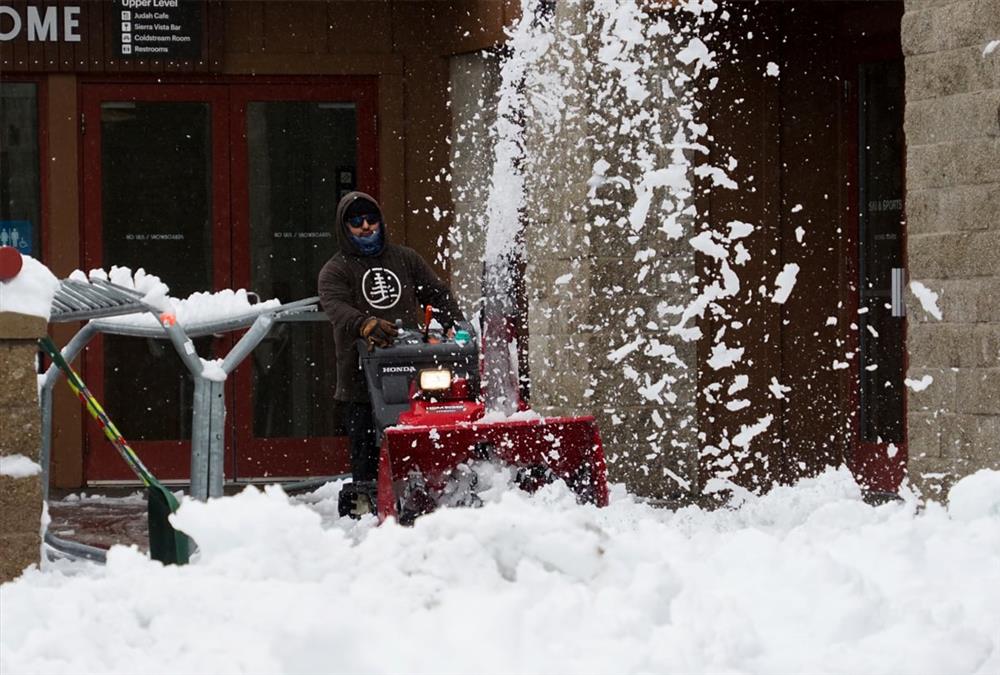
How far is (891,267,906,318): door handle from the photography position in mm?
11312

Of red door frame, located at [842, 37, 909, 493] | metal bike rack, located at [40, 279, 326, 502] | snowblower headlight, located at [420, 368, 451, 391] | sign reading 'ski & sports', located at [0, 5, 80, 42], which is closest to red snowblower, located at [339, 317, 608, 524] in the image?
snowblower headlight, located at [420, 368, 451, 391]

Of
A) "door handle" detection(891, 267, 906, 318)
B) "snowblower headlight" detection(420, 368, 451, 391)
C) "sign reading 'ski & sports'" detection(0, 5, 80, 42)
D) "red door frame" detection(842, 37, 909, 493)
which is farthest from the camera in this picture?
"sign reading 'ski & sports'" detection(0, 5, 80, 42)

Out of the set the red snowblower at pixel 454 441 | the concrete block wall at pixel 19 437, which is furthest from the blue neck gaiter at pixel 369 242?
the concrete block wall at pixel 19 437

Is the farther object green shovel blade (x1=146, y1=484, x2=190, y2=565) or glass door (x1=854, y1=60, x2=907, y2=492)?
glass door (x1=854, y1=60, x2=907, y2=492)

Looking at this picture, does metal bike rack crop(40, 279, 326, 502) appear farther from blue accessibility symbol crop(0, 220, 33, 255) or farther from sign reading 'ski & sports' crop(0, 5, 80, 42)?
sign reading 'ski & sports' crop(0, 5, 80, 42)

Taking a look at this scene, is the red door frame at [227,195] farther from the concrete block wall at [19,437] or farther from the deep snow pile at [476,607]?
the deep snow pile at [476,607]

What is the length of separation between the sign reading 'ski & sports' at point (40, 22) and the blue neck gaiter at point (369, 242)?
417cm

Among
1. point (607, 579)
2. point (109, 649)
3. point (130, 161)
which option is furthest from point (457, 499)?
point (130, 161)

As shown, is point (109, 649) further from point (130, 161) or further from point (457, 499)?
point (130, 161)

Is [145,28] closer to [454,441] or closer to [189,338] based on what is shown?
[189,338]

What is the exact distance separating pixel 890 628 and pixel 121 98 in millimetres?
9034

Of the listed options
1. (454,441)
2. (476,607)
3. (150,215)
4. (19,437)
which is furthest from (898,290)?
(476,607)

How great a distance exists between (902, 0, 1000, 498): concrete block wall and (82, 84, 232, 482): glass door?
592 centimetres

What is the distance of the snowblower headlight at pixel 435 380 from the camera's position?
28.4 feet
